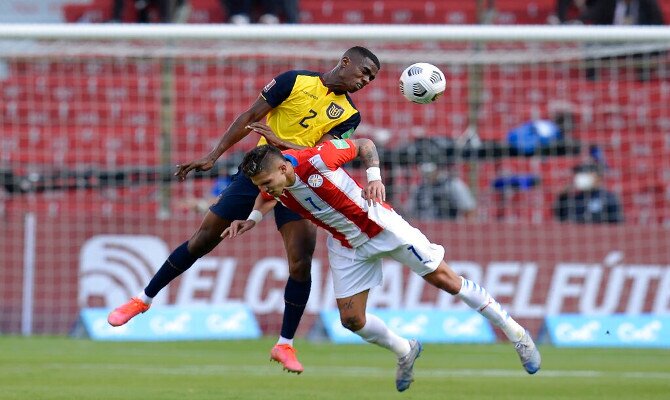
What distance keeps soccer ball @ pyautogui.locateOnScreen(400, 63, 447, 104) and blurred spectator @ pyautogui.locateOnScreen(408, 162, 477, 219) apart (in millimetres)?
6913

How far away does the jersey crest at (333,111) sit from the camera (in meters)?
9.52

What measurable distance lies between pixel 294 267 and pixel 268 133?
1128 mm

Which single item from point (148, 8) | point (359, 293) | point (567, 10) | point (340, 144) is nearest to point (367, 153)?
point (340, 144)

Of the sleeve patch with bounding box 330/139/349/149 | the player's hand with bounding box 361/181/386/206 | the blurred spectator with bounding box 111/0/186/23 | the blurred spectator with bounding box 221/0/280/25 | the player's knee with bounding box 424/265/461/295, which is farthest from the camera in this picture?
the blurred spectator with bounding box 221/0/280/25

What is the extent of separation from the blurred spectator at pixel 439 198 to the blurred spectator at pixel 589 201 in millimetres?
1265

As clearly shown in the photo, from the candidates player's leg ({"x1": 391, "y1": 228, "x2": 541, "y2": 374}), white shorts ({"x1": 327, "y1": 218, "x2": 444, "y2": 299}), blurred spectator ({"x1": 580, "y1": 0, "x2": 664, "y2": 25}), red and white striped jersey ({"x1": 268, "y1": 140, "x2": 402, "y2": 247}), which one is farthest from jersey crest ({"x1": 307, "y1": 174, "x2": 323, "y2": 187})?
blurred spectator ({"x1": 580, "y1": 0, "x2": 664, "y2": 25})

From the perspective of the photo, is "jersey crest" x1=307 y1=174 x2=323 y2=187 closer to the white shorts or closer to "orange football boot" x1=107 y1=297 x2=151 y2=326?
the white shorts

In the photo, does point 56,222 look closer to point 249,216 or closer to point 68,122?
point 68,122

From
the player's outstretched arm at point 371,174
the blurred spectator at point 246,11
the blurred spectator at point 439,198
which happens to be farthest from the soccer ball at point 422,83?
the blurred spectator at point 246,11

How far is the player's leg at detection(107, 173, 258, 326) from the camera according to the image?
9703 millimetres

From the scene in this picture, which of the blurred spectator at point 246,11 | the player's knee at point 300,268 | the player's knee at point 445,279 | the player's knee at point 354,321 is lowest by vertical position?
the player's knee at point 354,321

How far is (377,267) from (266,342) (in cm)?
555

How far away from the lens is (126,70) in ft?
57.8

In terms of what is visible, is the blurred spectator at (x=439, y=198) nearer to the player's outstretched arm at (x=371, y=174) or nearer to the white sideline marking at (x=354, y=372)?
the white sideline marking at (x=354, y=372)
